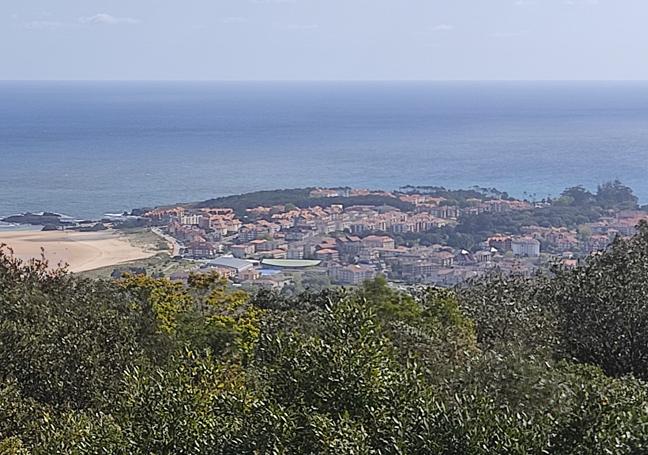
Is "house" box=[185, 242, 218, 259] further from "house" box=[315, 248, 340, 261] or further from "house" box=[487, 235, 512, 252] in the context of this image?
"house" box=[487, 235, 512, 252]

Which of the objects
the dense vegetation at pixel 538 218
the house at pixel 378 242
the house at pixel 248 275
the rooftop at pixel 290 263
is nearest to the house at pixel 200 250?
the rooftop at pixel 290 263

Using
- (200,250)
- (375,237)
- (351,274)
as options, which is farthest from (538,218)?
(200,250)

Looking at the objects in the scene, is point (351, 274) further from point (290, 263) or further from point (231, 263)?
point (231, 263)

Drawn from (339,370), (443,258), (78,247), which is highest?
(339,370)

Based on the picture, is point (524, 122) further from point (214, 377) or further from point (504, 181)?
point (214, 377)

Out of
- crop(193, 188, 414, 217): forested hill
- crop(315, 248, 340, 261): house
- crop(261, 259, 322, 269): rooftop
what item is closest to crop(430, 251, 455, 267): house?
crop(315, 248, 340, 261): house

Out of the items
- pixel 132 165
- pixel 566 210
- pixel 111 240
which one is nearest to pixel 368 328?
pixel 111 240
